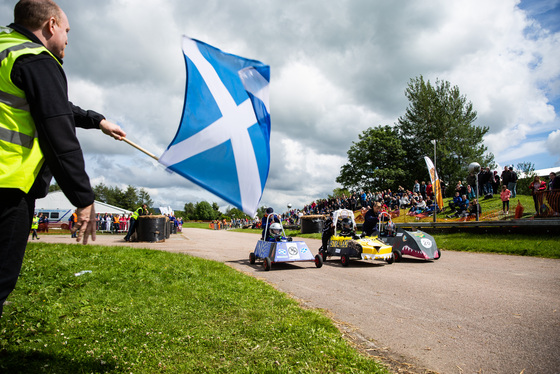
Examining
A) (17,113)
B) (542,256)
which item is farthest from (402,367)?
(542,256)

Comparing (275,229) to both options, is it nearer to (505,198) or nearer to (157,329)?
(157,329)

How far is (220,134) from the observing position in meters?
3.55

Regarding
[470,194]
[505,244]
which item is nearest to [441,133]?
[470,194]

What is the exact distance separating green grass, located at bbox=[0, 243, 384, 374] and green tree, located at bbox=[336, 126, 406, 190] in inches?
1690

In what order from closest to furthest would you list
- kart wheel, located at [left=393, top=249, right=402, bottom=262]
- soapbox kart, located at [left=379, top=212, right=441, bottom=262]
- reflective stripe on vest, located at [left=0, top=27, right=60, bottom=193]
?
reflective stripe on vest, located at [left=0, top=27, right=60, bottom=193], soapbox kart, located at [left=379, top=212, right=441, bottom=262], kart wheel, located at [left=393, top=249, right=402, bottom=262]

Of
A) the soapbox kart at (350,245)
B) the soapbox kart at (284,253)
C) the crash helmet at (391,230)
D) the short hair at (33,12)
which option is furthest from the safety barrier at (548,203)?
Result: the short hair at (33,12)

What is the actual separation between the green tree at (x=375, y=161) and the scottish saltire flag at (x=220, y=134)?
1738 inches

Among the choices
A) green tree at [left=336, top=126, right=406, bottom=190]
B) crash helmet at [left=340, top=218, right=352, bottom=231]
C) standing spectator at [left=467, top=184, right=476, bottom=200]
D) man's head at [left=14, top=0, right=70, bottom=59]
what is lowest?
crash helmet at [left=340, top=218, right=352, bottom=231]

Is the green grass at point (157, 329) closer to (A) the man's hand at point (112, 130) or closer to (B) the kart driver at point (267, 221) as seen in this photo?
(A) the man's hand at point (112, 130)

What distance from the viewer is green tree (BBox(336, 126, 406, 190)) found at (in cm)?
4645

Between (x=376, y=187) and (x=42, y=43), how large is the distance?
47.8 m

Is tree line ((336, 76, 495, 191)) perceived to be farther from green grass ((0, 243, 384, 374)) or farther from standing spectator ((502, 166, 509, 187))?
green grass ((0, 243, 384, 374))

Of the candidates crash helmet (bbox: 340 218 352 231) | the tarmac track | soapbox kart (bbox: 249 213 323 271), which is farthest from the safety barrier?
soapbox kart (bbox: 249 213 323 271)

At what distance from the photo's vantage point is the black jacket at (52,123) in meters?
1.95
